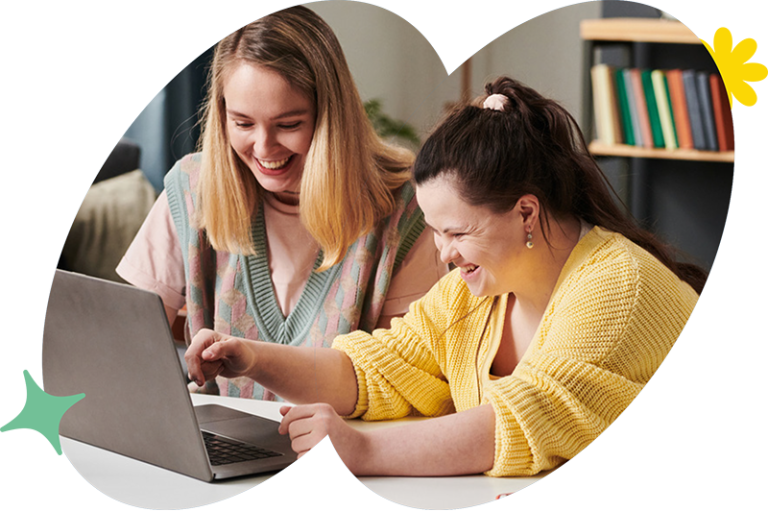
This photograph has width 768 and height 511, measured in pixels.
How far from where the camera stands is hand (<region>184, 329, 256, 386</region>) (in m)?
1.55

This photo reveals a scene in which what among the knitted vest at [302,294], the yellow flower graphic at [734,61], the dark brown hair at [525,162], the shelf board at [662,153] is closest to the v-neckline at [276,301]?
the knitted vest at [302,294]

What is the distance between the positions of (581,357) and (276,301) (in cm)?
43

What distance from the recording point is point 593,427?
1.54m

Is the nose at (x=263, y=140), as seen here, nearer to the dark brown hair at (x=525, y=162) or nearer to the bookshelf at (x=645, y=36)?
the dark brown hair at (x=525, y=162)

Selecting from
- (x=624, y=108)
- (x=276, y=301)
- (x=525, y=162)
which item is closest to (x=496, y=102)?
(x=525, y=162)

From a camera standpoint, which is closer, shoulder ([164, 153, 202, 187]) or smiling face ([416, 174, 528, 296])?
smiling face ([416, 174, 528, 296])

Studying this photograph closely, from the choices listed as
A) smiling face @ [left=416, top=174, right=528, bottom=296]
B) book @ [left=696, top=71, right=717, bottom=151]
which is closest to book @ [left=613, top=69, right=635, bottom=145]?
book @ [left=696, top=71, right=717, bottom=151]

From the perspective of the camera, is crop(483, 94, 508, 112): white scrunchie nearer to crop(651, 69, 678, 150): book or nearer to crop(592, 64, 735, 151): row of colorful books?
crop(592, 64, 735, 151): row of colorful books

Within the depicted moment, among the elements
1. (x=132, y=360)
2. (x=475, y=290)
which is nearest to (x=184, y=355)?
(x=132, y=360)

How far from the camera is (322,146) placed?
60.3 inches

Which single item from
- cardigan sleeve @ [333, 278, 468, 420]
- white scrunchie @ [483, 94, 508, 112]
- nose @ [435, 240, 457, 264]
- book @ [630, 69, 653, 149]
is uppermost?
white scrunchie @ [483, 94, 508, 112]

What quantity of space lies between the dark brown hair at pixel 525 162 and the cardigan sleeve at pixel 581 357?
6 cm

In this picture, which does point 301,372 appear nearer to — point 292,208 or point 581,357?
point 292,208

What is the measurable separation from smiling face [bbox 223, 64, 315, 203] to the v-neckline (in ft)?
0.31
